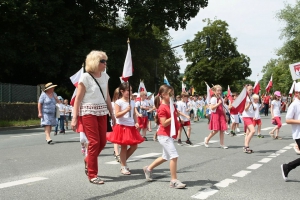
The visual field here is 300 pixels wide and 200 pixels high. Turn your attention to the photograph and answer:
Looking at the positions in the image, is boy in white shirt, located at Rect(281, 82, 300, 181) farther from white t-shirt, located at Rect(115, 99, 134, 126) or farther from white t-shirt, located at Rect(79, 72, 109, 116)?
white t-shirt, located at Rect(79, 72, 109, 116)

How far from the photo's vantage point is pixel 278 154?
36.1 ft

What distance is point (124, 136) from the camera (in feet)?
24.3

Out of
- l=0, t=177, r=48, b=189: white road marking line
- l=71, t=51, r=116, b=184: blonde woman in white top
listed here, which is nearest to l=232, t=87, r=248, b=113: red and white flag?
l=71, t=51, r=116, b=184: blonde woman in white top

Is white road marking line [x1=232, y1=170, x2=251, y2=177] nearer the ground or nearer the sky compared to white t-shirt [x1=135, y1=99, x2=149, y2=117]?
nearer the ground

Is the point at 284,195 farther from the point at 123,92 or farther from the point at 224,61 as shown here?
the point at 224,61

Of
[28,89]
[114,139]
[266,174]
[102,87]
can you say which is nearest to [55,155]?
[114,139]

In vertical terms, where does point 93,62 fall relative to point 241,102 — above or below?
above

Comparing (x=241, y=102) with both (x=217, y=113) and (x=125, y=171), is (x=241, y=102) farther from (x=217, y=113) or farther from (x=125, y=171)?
(x=125, y=171)

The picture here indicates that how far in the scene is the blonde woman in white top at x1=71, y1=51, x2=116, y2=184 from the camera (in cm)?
641

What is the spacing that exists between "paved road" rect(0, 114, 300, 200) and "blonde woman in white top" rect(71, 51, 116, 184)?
1.30 feet

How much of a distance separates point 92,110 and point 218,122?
622 centimetres

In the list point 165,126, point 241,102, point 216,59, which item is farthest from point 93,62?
point 216,59

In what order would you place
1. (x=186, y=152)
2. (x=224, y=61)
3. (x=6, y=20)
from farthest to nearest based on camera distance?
(x=224, y=61), (x=6, y=20), (x=186, y=152)

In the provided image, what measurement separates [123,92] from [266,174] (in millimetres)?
2969
